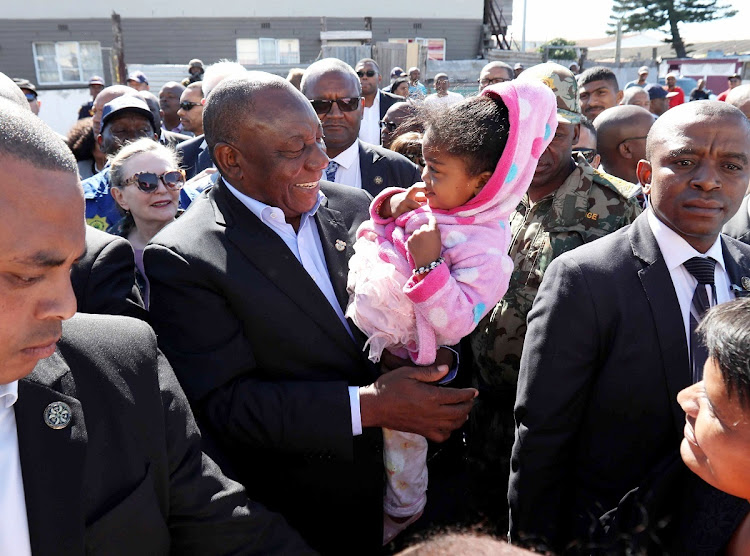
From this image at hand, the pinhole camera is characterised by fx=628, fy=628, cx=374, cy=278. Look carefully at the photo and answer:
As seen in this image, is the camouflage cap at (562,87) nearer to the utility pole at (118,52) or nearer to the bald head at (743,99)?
the bald head at (743,99)

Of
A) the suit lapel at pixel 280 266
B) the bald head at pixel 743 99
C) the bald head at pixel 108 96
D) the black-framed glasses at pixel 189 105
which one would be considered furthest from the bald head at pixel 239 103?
the bald head at pixel 743 99

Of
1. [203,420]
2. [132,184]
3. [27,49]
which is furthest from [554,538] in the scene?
[27,49]

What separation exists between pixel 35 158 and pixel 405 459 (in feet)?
5.86

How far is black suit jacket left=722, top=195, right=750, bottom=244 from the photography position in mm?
3502

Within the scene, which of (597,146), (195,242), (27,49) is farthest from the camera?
(27,49)

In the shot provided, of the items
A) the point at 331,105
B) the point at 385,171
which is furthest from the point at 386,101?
the point at 385,171

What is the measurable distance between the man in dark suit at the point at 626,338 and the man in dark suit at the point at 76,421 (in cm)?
100

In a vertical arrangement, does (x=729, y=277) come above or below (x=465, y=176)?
below

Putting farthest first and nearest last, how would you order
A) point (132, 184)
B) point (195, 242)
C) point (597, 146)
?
point (597, 146), point (132, 184), point (195, 242)

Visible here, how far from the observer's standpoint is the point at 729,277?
7.59 feet

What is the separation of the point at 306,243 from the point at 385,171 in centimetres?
222

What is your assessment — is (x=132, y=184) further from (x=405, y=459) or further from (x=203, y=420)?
(x=405, y=459)

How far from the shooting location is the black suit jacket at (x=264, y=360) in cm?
223

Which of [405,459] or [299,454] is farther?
[405,459]
